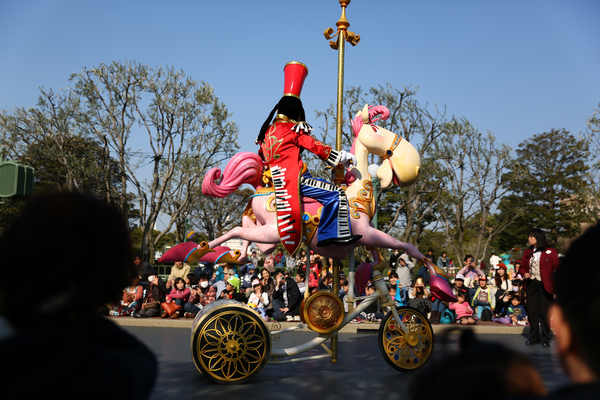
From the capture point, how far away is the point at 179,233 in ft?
109

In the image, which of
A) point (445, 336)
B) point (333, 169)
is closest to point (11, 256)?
point (445, 336)

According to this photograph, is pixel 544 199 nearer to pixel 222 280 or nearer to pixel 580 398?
pixel 222 280

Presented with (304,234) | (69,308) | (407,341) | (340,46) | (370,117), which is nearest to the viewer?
(69,308)

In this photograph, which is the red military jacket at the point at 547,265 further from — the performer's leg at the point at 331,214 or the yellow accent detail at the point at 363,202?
the performer's leg at the point at 331,214

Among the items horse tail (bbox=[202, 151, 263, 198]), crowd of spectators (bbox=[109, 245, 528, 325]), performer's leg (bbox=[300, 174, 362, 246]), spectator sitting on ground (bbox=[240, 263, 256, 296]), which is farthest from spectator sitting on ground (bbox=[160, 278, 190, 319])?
performer's leg (bbox=[300, 174, 362, 246])

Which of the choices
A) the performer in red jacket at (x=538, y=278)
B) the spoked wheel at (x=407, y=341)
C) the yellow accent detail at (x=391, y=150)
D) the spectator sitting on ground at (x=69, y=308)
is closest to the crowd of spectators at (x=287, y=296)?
the performer in red jacket at (x=538, y=278)

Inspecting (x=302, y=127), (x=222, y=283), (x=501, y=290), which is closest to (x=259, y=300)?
(x=222, y=283)

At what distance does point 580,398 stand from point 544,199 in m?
36.0

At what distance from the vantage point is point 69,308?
1.22 m

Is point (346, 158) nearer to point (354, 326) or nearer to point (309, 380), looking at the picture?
point (309, 380)

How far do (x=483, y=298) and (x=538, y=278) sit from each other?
12.6 ft

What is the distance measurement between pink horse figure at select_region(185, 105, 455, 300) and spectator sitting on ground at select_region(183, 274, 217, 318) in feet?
18.9

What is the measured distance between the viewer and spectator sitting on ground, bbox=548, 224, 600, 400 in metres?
0.86

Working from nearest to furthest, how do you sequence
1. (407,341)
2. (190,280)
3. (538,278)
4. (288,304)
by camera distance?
(407,341) → (538,278) → (288,304) → (190,280)
